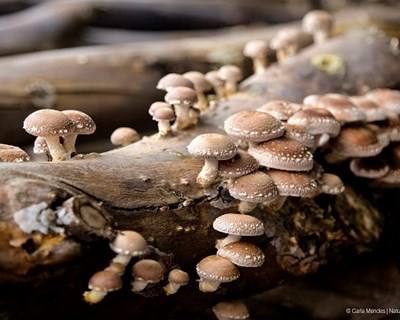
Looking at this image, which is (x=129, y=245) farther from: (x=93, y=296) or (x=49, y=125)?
(x=49, y=125)

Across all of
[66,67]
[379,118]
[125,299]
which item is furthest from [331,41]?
[125,299]

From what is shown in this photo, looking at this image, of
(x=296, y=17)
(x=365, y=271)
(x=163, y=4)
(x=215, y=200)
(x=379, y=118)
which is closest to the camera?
(x=215, y=200)

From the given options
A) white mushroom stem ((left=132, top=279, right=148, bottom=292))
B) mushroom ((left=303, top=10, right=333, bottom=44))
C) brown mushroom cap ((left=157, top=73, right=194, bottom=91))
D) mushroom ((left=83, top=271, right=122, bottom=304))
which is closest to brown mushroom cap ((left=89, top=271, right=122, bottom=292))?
mushroom ((left=83, top=271, right=122, bottom=304))

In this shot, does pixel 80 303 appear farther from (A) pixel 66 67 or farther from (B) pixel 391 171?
(A) pixel 66 67

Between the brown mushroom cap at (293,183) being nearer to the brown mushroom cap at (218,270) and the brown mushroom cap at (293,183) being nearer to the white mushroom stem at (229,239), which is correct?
the white mushroom stem at (229,239)

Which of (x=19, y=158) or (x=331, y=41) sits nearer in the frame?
(x=19, y=158)

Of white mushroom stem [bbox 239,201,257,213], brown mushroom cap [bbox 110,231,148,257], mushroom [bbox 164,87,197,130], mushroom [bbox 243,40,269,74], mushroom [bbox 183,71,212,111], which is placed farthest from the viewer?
mushroom [bbox 243,40,269,74]

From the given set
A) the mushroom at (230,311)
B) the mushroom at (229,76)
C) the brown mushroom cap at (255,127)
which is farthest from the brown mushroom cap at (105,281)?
the mushroom at (229,76)

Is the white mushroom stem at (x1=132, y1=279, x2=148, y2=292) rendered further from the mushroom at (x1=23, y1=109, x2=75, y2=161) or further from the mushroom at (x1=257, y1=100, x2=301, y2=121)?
the mushroom at (x1=257, y1=100, x2=301, y2=121)
